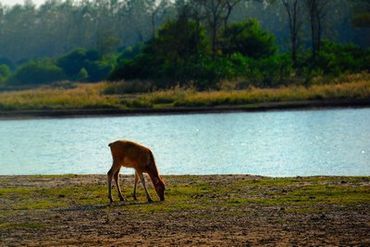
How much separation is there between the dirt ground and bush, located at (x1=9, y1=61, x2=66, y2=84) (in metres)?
79.7

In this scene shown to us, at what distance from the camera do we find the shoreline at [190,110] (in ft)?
180

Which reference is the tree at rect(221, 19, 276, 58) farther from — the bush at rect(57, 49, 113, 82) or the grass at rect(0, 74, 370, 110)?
the bush at rect(57, 49, 113, 82)

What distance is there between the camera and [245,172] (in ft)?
88.7

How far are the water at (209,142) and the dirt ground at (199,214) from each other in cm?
588

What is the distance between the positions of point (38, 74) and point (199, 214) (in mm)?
87781

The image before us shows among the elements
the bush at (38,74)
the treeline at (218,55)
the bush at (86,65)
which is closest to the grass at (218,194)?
Answer: the treeline at (218,55)

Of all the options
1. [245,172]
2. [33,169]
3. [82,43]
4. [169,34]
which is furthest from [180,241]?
[82,43]

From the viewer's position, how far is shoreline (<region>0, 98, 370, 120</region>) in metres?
54.8

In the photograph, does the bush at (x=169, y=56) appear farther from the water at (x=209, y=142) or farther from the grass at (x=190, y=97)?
the water at (x=209, y=142)

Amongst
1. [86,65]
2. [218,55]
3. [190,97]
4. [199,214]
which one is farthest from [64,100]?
[199,214]

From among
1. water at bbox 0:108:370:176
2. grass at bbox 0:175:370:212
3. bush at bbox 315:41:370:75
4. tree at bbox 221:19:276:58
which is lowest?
water at bbox 0:108:370:176

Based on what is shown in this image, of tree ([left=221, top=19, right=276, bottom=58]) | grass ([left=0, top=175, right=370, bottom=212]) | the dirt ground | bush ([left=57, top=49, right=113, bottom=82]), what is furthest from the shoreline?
grass ([left=0, top=175, right=370, bottom=212])

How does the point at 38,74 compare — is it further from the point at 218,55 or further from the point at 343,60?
the point at 343,60

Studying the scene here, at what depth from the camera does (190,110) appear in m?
58.2
